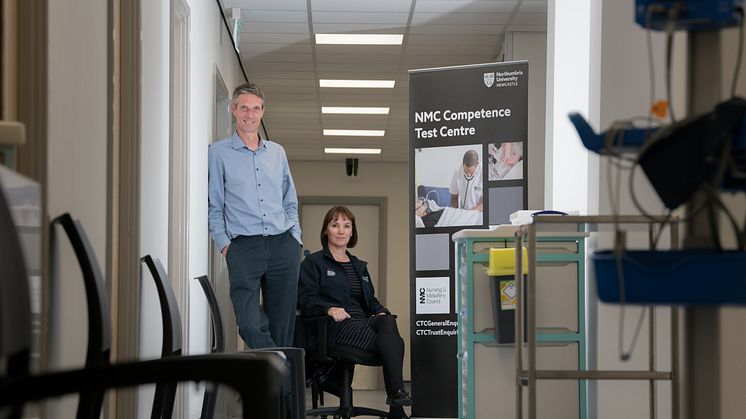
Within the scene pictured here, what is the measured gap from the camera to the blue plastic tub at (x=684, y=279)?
116cm

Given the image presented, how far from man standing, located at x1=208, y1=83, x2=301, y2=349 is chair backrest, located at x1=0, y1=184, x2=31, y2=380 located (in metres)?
3.74

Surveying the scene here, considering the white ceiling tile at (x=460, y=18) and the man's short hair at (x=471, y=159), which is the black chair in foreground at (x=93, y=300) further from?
the white ceiling tile at (x=460, y=18)

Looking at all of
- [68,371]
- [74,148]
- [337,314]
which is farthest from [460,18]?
[68,371]

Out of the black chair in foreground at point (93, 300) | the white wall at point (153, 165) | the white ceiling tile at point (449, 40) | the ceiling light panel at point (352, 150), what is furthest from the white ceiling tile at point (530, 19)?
the ceiling light panel at point (352, 150)

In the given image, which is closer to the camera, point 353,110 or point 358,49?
point 358,49

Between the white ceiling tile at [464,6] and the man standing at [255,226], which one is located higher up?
the white ceiling tile at [464,6]

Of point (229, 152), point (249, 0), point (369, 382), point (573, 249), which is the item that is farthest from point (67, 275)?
point (369, 382)

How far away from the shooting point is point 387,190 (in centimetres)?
1418

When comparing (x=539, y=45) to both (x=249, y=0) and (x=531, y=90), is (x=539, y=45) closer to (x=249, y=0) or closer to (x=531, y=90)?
(x=531, y=90)

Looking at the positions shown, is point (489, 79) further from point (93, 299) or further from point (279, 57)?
point (93, 299)

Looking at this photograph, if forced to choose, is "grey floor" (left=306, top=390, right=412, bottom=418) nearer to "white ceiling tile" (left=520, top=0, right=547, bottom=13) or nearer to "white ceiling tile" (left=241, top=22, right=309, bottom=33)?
"white ceiling tile" (left=241, top=22, right=309, bottom=33)

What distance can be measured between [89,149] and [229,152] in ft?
8.28

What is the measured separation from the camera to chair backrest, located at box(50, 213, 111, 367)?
204cm

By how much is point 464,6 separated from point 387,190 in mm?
7344
